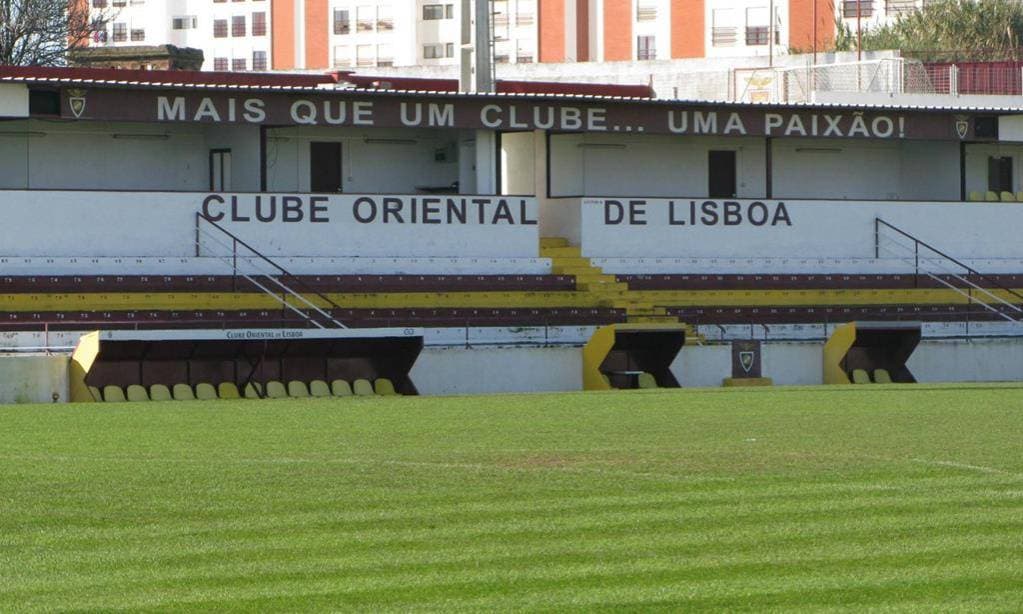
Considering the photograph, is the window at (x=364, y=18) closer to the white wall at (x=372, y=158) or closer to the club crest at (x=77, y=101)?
the white wall at (x=372, y=158)

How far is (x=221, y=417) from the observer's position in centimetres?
2250

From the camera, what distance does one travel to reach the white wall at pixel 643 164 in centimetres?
3856

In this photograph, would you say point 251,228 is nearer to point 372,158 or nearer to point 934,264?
point 372,158

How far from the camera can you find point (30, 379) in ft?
88.8

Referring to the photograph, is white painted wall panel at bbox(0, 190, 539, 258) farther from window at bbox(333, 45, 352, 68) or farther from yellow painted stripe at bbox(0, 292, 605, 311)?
window at bbox(333, 45, 352, 68)

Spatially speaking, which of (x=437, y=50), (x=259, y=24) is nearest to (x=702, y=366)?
(x=437, y=50)

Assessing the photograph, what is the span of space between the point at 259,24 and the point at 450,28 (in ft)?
39.2

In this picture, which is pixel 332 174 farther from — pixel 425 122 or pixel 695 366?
pixel 695 366

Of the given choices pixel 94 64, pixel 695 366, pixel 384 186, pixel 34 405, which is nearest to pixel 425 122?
pixel 384 186

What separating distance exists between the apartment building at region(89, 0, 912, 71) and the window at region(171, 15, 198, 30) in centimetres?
6

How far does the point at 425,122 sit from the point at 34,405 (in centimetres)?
1198

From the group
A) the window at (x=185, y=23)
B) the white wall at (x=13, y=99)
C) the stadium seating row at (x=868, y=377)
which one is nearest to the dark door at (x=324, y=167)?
the white wall at (x=13, y=99)

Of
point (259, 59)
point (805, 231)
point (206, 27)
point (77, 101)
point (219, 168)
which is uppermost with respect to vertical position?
point (206, 27)

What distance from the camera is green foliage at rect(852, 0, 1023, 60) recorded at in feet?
290
